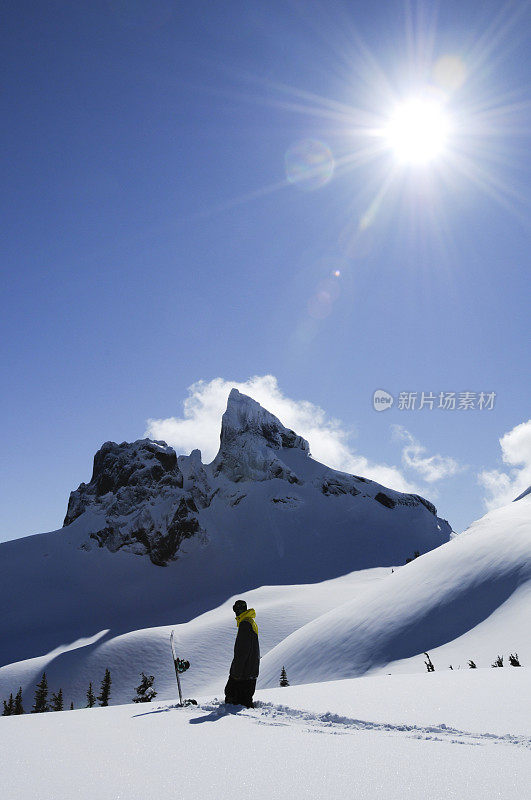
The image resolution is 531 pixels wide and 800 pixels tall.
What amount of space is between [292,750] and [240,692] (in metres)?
3.93

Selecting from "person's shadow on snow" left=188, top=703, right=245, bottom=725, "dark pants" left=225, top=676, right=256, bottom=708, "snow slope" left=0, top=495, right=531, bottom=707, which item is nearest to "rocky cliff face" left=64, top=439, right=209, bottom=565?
"snow slope" left=0, top=495, right=531, bottom=707

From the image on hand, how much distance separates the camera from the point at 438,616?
2053 cm

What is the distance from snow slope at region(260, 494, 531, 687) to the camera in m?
17.9

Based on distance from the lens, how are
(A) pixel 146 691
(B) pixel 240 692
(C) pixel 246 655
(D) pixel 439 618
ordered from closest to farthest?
1. (B) pixel 240 692
2. (C) pixel 246 655
3. (D) pixel 439 618
4. (A) pixel 146 691

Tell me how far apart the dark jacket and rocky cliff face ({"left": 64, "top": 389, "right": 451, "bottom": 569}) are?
501 feet

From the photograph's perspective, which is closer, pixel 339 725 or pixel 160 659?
pixel 339 725

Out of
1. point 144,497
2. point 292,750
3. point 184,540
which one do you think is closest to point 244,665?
point 292,750

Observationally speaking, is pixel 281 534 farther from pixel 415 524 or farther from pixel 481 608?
pixel 481 608

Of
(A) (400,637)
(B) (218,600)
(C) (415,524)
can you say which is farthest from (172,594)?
(A) (400,637)

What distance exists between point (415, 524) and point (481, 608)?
161 metres

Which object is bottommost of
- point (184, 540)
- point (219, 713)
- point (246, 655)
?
point (219, 713)

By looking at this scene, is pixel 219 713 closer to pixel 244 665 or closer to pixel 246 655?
pixel 244 665

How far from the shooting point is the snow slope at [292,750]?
11.2ft

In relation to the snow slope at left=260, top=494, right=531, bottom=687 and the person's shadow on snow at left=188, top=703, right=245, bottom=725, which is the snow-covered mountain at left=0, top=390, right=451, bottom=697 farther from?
the person's shadow on snow at left=188, top=703, right=245, bottom=725
